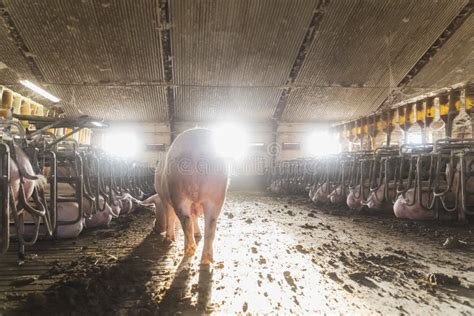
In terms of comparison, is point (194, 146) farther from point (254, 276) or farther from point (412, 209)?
point (412, 209)

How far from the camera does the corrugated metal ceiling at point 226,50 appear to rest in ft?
39.6

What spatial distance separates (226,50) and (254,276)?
11976mm

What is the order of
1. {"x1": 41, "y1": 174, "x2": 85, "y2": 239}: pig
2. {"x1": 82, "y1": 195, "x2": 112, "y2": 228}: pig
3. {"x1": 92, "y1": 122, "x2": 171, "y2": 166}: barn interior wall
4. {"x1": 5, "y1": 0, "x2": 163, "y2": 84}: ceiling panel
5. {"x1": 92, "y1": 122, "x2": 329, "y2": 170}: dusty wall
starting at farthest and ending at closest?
{"x1": 92, "y1": 122, "x2": 329, "y2": 170}: dusty wall → {"x1": 92, "y1": 122, "x2": 171, "y2": 166}: barn interior wall → {"x1": 5, "y1": 0, "x2": 163, "y2": 84}: ceiling panel → {"x1": 82, "y1": 195, "x2": 112, "y2": 228}: pig → {"x1": 41, "y1": 174, "x2": 85, "y2": 239}: pig

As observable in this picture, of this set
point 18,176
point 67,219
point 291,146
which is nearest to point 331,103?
point 291,146

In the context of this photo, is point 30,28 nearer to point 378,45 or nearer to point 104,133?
point 104,133

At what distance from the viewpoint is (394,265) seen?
12.1 ft

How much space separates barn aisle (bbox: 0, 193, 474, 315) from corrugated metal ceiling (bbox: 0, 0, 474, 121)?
30.4 feet

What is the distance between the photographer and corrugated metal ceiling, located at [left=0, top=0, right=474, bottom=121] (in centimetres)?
1208

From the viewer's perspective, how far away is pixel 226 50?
13961 mm

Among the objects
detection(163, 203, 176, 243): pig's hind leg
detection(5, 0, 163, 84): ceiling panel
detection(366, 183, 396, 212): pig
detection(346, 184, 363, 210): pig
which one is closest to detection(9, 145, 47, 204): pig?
detection(163, 203, 176, 243): pig's hind leg

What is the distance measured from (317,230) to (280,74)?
10.9 m

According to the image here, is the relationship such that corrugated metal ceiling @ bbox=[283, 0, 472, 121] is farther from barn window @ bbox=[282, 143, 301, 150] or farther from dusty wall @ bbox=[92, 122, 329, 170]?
barn window @ bbox=[282, 143, 301, 150]

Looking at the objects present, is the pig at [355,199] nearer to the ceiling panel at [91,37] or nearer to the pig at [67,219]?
the pig at [67,219]

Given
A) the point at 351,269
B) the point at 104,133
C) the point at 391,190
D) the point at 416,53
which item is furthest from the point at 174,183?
the point at 104,133
